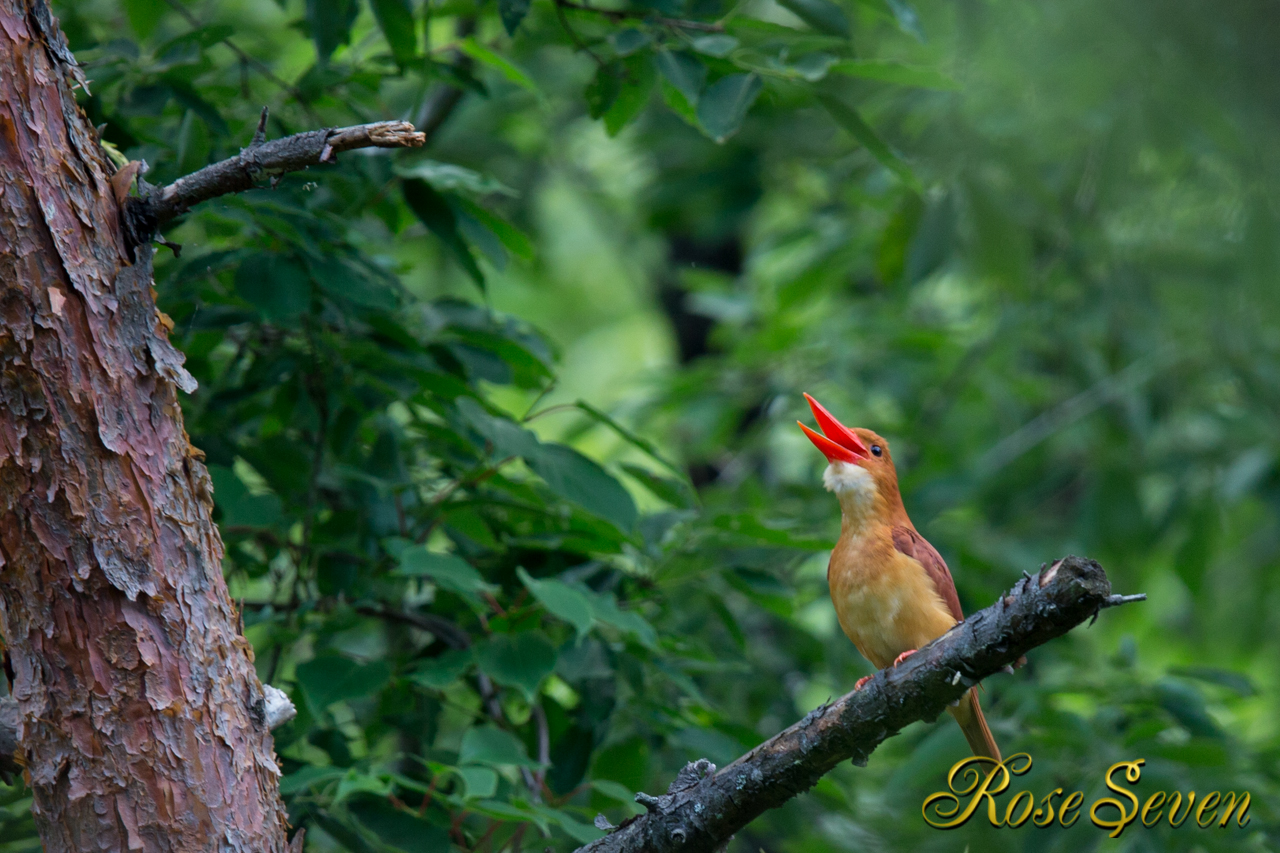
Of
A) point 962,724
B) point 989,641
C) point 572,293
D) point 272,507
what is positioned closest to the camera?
point 989,641

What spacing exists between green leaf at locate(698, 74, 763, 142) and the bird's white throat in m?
1.08

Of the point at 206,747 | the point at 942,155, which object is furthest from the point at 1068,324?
the point at 206,747

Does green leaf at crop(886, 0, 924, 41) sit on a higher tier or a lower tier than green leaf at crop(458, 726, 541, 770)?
higher

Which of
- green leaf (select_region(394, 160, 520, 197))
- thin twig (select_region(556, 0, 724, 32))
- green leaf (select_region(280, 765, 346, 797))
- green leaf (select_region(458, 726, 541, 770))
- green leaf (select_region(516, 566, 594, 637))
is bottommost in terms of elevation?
green leaf (select_region(458, 726, 541, 770))

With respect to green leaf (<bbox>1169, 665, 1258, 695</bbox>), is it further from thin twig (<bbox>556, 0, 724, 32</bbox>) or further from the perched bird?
thin twig (<bbox>556, 0, 724, 32</bbox>)

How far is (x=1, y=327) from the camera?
1841 millimetres

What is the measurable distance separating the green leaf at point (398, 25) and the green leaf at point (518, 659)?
167 centimetres

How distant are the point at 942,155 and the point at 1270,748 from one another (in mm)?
2546

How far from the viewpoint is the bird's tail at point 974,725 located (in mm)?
2881

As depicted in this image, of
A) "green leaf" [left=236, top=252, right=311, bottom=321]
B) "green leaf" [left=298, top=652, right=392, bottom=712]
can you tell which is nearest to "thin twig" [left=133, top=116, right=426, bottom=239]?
"green leaf" [left=236, top=252, right=311, bottom=321]

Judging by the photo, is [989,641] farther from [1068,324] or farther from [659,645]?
[1068,324]

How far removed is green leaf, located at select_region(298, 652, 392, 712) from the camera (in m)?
2.54

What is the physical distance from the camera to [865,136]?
9.53 feet

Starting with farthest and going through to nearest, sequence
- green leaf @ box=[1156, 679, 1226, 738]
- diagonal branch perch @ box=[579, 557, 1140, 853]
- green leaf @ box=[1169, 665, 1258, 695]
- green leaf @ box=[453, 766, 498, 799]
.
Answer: green leaf @ box=[1169, 665, 1258, 695]
green leaf @ box=[1156, 679, 1226, 738]
green leaf @ box=[453, 766, 498, 799]
diagonal branch perch @ box=[579, 557, 1140, 853]
